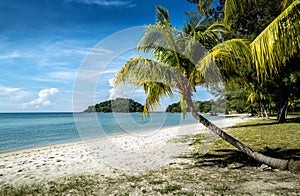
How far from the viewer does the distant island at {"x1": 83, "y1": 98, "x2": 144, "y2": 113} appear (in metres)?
8.32

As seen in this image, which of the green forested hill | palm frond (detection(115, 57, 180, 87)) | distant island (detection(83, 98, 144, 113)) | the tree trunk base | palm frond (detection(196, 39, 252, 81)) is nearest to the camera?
palm frond (detection(196, 39, 252, 81))

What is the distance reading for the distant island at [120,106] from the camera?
27.3 ft

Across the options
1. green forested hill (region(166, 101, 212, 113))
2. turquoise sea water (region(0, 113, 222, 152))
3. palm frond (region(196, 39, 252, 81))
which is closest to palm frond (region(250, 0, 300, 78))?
palm frond (region(196, 39, 252, 81))

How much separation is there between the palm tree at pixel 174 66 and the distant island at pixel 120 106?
125cm

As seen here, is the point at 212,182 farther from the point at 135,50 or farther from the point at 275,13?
the point at 275,13

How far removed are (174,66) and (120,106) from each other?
113 inches

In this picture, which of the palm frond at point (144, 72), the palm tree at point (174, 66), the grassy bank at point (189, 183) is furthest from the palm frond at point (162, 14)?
the grassy bank at point (189, 183)

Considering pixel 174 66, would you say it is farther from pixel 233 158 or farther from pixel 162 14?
pixel 233 158

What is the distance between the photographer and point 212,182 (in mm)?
5375

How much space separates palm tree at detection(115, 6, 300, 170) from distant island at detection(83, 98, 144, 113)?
49.3 inches

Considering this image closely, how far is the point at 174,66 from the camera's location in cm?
678

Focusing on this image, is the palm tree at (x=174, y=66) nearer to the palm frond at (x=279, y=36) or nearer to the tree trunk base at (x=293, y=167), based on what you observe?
the tree trunk base at (x=293, y=167)

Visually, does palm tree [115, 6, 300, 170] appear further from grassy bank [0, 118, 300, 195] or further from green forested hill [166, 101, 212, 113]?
green forested hill [166, 101, 212, 113]

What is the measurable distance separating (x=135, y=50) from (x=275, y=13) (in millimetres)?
7621
